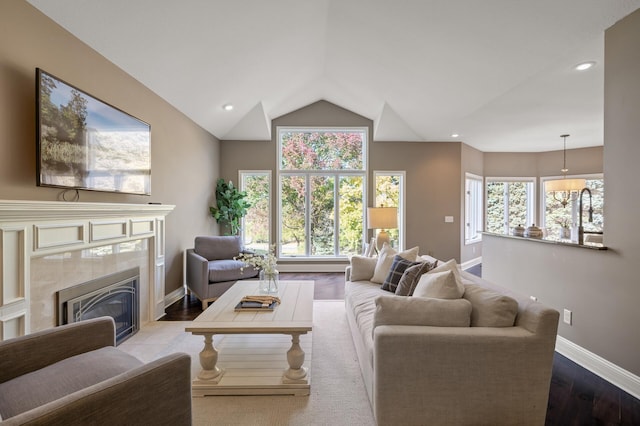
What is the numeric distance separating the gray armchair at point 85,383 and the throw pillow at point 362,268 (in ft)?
7.59

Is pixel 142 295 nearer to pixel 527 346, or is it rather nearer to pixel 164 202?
pixel 164 202

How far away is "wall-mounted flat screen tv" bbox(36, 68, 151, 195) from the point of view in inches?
83.4

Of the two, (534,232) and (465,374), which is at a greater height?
(534,232)

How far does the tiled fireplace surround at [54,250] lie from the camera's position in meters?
1.85

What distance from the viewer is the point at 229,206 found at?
18.8 feet

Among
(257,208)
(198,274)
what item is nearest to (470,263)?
(257,208)

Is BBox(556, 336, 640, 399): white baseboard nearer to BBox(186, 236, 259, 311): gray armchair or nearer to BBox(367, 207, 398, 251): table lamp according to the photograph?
BBox(367, 207, 398, 251): table lamp

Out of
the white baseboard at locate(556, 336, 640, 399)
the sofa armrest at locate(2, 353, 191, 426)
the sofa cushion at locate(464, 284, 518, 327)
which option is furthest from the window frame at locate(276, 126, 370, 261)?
the sofa armrest at locate(2, 353, 191, 426)

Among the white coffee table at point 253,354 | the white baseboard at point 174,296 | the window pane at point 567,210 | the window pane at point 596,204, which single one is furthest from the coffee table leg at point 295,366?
the window pane at point 596,204

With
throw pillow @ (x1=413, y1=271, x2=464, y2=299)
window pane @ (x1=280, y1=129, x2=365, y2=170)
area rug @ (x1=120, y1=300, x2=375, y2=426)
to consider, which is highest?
window pane @ (x1=280, y1=129, x2=365, y2=170)

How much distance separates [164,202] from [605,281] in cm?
459

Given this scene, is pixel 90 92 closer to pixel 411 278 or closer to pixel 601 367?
pixel 411 278

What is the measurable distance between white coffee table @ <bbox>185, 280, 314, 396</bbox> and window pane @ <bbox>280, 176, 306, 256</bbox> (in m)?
3.56

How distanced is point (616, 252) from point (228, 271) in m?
3.84
